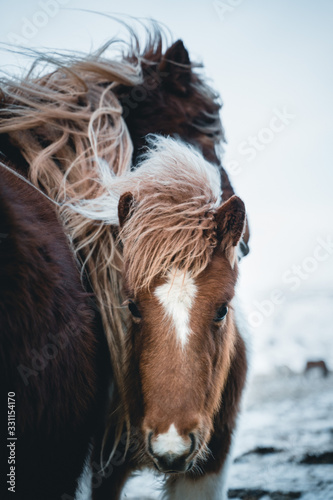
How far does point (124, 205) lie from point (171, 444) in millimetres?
1243

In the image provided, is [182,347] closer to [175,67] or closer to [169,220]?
[169,220]

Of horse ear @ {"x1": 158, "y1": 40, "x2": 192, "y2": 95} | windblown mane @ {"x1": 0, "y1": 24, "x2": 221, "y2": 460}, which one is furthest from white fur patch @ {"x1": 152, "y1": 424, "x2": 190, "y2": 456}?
horse ear @ {"x1": 158, "y1": 40, "x2": 192, "y2": 95}

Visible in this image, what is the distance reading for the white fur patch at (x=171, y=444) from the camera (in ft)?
6.28

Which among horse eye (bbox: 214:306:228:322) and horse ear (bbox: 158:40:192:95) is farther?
horse ear (bbox: 158:40:192:95)

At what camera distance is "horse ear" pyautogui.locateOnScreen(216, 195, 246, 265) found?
2342 mm

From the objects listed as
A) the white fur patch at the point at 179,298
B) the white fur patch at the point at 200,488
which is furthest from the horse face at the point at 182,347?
the white fur patch at the point at 200,488

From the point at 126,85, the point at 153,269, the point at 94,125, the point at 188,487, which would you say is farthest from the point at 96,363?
the point at 126,85

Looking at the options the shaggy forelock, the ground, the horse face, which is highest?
the shaggy forelock

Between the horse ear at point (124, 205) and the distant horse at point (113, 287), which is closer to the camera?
the distant horse at point (113, 287)

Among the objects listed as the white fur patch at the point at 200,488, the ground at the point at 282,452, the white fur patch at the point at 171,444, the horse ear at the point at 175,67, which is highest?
the horse ear at the point at 175,67

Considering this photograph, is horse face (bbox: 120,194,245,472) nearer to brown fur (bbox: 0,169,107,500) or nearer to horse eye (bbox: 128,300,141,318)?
horse eye (bbox: 128,300,141,318)

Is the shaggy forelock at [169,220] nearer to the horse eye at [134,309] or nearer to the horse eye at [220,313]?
the horse eye at [134,309]

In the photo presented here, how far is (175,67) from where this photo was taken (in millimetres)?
3801

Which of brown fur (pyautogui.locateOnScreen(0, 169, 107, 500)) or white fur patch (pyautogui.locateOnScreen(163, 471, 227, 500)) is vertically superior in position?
brown fur (pyautogui.locateOnScreen(0, 169, 107, 500))
